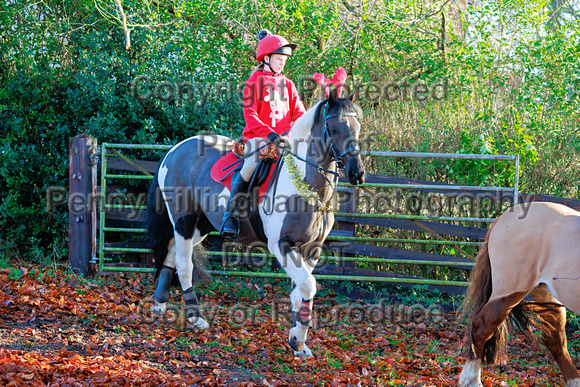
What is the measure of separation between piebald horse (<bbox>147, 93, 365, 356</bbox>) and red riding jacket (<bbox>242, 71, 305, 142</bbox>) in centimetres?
44

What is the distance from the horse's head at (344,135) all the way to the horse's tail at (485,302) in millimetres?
1220

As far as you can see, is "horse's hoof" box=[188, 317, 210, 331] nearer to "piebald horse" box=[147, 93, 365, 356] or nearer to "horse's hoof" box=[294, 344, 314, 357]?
"piebald horse" box=[147, 93, 365, 356]

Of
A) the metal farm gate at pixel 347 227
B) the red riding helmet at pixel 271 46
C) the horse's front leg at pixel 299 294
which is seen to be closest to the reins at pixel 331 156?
the horse's front leg at pixel 299 294

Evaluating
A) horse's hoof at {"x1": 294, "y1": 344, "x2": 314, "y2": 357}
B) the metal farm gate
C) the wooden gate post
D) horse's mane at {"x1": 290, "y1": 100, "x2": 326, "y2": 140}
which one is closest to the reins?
horse's mane at {"x1": 290, "y1": 100, "x2": 326, "y2": 140}

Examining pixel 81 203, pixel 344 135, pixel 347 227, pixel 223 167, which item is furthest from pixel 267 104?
pixel 81 203

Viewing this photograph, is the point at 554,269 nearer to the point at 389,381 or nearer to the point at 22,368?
the point at 389,381

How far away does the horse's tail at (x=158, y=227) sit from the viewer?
19.9ft

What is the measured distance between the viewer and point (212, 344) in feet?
16.5

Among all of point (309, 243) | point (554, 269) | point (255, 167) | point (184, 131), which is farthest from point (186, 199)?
point (554, 269)

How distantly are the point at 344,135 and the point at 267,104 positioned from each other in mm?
1116

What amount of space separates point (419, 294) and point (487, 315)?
275 centimetres

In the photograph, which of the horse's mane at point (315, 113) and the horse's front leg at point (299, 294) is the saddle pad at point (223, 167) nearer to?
the horse's mane at point (315, 113)

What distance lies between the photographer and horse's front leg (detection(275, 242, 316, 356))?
455 cm

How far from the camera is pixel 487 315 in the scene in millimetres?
4027
